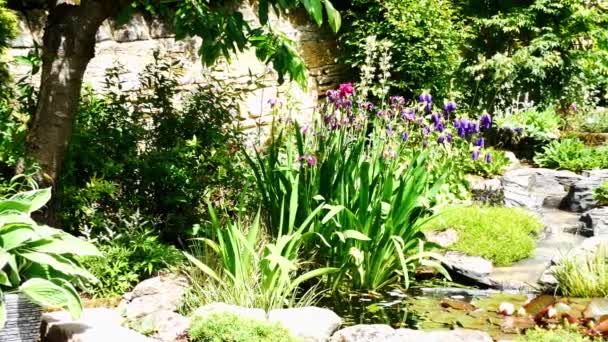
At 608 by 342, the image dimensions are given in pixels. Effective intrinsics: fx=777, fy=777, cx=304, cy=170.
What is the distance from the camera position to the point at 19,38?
6996 mm

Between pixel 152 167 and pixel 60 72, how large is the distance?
1.19 m

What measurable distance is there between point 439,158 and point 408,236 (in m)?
2.16

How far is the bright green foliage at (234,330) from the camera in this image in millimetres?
3553

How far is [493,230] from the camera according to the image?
642cm

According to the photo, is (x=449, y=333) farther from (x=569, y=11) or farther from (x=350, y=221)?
(x=569, y=11)

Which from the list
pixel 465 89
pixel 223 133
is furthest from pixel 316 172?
pixel 465 89

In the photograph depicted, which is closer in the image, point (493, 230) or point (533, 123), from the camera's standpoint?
point (493, 230)

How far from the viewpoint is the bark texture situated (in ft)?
14.3

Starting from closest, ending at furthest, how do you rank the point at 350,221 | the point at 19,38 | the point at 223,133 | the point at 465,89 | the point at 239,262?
the point at 239,262 → the point at 350,221 → the point at 223,133 → the point at 19,38 → the point at 465,89

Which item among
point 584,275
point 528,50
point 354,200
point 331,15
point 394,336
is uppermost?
point 331,15

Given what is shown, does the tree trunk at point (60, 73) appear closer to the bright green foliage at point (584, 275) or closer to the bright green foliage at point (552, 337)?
the bright green foliage at point (552, 337)

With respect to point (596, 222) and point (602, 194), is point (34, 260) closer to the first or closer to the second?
point (596, 222)

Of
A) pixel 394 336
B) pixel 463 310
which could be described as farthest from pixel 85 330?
pixel 463 310

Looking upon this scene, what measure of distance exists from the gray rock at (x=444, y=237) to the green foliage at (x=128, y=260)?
2329mm
